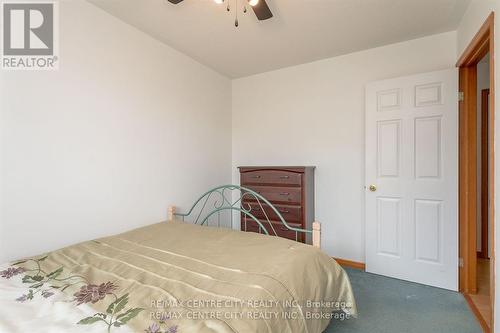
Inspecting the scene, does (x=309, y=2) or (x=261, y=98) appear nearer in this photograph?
(x=309, y=2)

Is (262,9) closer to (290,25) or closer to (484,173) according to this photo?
(290,25)

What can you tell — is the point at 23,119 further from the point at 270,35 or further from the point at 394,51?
the point at 394,51

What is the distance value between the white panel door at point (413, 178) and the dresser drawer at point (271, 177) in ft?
2.64

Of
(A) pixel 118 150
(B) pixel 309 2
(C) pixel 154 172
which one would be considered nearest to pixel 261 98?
(B) pixel 309 2

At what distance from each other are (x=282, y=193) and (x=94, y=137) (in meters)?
1.96

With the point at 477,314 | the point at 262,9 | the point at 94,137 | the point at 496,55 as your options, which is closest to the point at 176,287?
the point at 94,137

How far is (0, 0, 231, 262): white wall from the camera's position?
1.60 m

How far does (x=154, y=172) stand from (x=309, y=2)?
6.85 ft

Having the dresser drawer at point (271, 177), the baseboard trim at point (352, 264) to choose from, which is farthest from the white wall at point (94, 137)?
the baseboard trim at point (352, 264)

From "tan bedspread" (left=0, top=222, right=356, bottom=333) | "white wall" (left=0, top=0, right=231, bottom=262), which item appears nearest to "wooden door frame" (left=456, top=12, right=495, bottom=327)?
"tan bedspread" (left=0, top=222, right=356, bottom=333)

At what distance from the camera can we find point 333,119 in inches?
119

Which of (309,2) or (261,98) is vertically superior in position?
(309,2)

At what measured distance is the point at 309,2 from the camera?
1968 mm

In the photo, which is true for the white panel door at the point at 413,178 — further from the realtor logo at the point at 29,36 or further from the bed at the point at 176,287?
the realtor logo at the point at 29,36
